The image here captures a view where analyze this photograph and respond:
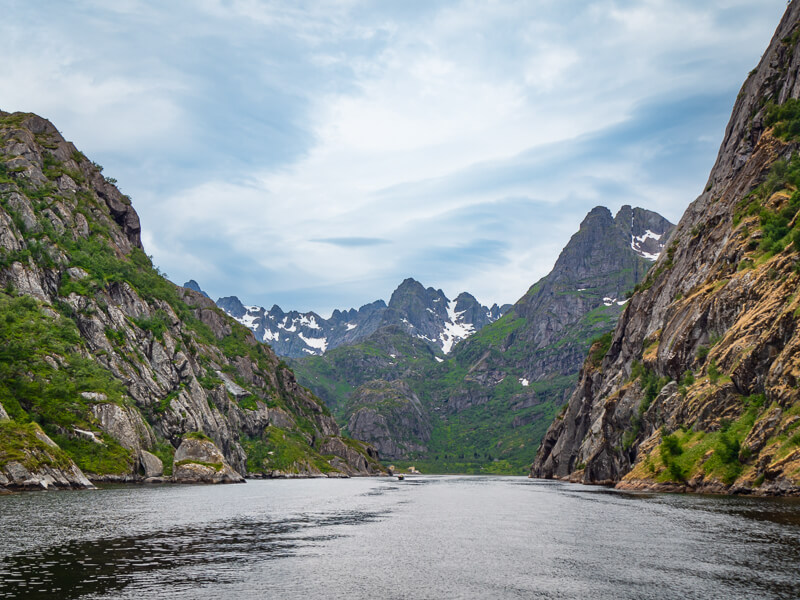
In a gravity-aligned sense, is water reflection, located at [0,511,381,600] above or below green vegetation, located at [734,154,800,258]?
below

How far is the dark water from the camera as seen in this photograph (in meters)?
31.0

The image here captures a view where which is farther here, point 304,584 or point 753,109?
point 753,109

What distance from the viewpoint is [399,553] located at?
43875 millimetres

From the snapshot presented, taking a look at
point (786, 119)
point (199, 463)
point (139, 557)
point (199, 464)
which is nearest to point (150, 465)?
point (199, 464)

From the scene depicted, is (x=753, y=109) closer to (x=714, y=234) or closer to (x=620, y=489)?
(x=714, y=234)

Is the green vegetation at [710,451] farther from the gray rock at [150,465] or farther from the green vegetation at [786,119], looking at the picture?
the gray rock at [150,465]

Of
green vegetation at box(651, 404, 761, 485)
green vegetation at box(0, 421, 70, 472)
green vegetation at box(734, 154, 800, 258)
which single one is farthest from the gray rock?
green vegetation at box(734, 154, 800, 258)

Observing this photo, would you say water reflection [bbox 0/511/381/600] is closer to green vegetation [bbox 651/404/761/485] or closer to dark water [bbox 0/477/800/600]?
dark water [bbox 0/477/800/600]

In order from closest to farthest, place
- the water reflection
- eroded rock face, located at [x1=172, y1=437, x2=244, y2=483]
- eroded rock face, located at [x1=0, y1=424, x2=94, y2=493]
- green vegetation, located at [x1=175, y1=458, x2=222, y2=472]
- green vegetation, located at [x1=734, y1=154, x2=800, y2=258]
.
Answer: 1. the water reflection
2. eroded rock face, located at [x1=0, y1=424, x2=94, y2=493]
3. green vegetation, located at [x1=734, y1=154, x2=800, y2=258]
4. eroded rock face, located at [x1=172, y1=437, x2=244, y2=483]
5. green vegetation, located at [x1=175, y1=458, x2=222, y2=472]

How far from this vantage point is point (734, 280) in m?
115

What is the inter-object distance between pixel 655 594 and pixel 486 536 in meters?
24.2

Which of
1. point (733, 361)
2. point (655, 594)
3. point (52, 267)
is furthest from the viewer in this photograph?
point (52, 267)

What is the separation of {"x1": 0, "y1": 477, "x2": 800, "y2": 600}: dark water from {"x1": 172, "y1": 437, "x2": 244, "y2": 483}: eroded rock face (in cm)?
8577

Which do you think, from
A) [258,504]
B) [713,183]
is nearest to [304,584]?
[258,504]
